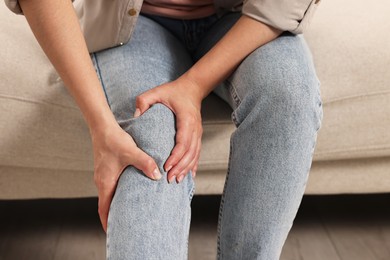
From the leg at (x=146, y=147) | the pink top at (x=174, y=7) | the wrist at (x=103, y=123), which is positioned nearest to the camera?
the leg at (x=146, y=147)

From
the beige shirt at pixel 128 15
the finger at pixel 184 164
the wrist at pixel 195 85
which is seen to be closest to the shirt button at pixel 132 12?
the beige shirt at pixel 128 15

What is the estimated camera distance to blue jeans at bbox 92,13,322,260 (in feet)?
2.26

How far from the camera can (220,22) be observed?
100 cm

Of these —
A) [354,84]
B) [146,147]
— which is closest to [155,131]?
[146,147]

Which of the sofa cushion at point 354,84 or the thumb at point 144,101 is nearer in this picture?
the thumb at point 144,101

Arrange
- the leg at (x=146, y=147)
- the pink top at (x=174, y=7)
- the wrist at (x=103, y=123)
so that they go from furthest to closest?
the pink top at (x=174, y=7) < the wrist at (x=103, y=123) < the leg at (x=146, y=147)

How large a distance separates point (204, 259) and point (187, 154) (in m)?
0.47

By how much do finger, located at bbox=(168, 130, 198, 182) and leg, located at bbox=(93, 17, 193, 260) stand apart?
0.6 inches

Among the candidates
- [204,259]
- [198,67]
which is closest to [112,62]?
[198,67]

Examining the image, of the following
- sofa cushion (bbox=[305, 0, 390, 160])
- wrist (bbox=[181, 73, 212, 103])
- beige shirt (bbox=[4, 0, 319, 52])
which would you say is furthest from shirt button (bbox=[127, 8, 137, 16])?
sofa cushion (bbox=[305, 0, 390, 160])

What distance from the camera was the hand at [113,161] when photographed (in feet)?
2.36

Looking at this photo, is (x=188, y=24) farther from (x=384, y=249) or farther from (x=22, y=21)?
(x=384, y=249)

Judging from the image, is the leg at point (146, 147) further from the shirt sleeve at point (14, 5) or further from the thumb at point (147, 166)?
the shirt sleeve at point (14, 5)

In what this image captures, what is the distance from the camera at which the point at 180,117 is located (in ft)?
2.63
